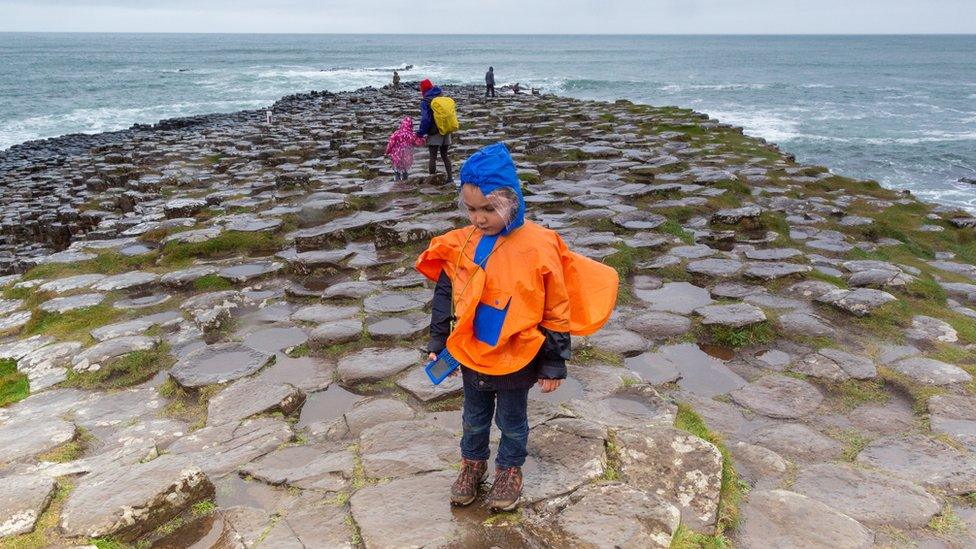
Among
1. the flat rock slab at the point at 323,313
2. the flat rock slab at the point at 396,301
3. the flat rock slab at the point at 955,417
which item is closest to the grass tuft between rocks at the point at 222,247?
the flat rock slab at the point at 323,313

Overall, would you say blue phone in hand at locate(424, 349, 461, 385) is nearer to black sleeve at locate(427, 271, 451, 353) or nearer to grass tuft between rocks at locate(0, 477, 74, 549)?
black sleeve at locate(427, 271, 451, 353)

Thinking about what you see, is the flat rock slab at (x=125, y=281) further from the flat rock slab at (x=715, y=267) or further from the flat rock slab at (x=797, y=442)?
the flat rock slab at (x=797, y=442)

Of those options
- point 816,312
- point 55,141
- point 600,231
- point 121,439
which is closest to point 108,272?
point 121,439

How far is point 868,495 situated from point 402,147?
773 cm

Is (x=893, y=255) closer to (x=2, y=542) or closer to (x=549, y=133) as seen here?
(x=2, y=542)

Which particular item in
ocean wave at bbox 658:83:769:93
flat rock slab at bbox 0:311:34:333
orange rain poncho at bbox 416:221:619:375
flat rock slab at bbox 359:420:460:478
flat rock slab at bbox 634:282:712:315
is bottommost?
flat rock slab at bbox 0:311:34:333

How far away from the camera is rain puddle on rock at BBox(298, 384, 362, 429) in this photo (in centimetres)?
352

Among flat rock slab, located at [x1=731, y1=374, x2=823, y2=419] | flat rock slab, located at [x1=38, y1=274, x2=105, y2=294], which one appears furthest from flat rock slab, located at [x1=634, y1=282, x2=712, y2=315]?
flat rock slab, located at [x1=38, y1=274, x2=105, y2=294]

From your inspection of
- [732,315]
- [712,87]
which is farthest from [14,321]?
[712,87]

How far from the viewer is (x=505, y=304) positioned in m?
2.42

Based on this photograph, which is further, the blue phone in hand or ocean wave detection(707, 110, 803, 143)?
ocean wave detection(707, 110, 803, 143)

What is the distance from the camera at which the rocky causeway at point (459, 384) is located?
8.32 ft

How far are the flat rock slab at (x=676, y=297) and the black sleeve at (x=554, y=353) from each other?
8.87 ft

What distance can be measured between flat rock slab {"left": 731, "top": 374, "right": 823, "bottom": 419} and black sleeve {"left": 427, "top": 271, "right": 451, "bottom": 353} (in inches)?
81.2
